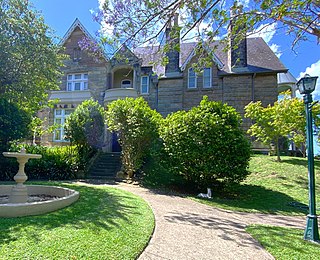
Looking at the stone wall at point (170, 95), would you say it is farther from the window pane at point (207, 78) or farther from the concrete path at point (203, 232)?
the concrete path at point (203, 232)

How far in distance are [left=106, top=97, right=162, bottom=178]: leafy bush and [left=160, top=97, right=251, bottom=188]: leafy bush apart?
5.45 feet

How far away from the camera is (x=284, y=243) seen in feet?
14.5

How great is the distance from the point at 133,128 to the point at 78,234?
7999 mm

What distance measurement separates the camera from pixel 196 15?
5.97 m

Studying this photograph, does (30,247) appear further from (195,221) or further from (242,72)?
(242,72)

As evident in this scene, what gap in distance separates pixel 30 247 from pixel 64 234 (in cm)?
61

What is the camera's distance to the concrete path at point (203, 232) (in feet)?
12.6

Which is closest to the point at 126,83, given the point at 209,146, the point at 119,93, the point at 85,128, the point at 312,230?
the point at 119,93

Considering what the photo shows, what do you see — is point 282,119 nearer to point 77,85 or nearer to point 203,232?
point 203,232

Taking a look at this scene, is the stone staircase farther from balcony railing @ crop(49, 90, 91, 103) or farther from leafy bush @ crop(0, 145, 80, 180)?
balcony railing @ crop(49, 90, 91, 103)

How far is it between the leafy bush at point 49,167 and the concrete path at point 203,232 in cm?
712

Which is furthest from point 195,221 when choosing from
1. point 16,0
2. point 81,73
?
point 81,73

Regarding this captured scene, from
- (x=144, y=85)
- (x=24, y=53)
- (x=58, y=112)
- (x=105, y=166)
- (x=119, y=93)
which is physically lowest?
(x=105, y=166)

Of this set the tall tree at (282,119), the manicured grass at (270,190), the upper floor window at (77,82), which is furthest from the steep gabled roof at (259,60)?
the upper floor window at (77,82)
